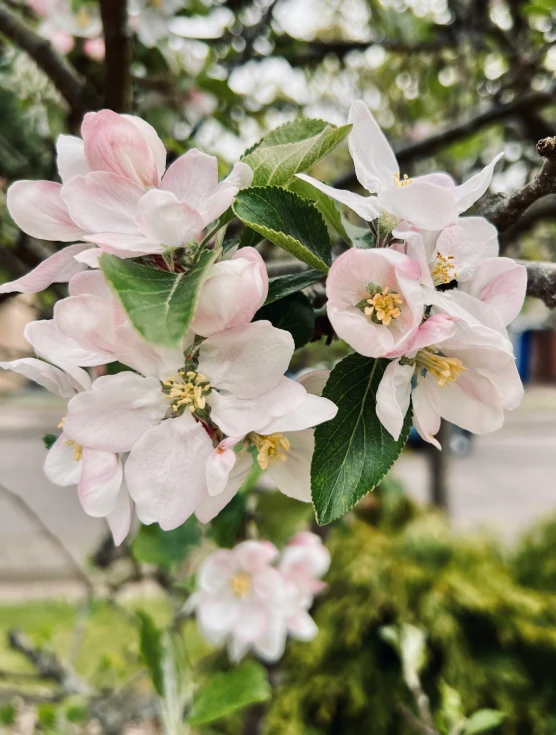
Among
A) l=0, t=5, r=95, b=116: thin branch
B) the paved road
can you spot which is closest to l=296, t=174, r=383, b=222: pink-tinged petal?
l=0, t=5, r=95, b=116: thin branch

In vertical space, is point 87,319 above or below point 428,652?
above

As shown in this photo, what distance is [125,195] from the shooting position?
0.33 metres

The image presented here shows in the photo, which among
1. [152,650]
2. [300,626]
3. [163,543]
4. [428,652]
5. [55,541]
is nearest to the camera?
[152,650]

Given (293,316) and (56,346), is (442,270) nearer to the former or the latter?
(293,316)

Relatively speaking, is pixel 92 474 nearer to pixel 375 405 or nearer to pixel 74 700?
pixel 375 405

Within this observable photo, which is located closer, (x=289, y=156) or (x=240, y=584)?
(x=289, y=156)

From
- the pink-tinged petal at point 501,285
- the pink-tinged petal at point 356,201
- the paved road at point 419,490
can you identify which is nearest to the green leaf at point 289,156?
the pink-tinged petal at point 356,201

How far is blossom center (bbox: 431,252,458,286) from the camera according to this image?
1.18 feet

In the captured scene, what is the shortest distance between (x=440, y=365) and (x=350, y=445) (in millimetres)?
74

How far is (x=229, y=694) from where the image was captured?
0.77m

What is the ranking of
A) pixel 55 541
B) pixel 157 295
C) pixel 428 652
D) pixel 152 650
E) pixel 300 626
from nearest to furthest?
pixel 157 295, pixel 152 650, pixel 300 626, pixel 55 541, pixel 428 652

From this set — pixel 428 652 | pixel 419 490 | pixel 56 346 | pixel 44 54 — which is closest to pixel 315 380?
pixel 56 346

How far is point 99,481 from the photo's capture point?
1.14ft

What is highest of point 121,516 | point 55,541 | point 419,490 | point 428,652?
point 121,516
